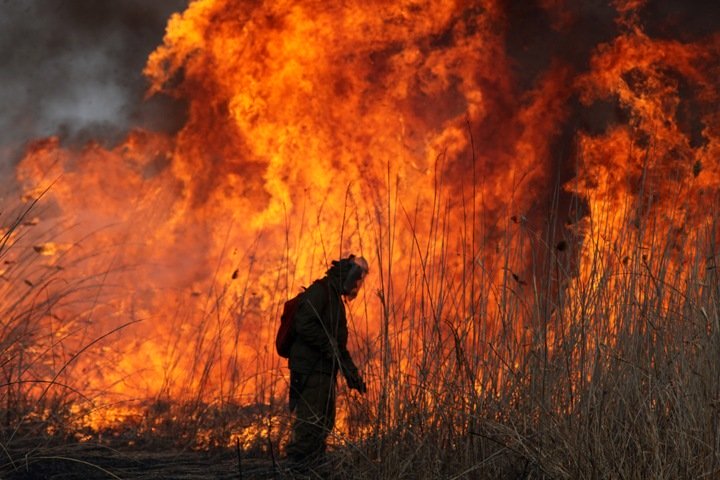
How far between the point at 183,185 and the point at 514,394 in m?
7.31

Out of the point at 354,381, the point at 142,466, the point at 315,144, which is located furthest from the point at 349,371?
the point at 315,144

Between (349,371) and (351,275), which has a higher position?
(351,275)

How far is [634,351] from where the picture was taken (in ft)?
13.1

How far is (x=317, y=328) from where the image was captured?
5.86 m

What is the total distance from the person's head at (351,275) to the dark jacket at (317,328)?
0.06 metres

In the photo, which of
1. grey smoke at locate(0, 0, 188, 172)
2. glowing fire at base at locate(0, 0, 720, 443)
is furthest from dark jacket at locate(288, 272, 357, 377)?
grey smoke at locate(0, 0, 188, 172)

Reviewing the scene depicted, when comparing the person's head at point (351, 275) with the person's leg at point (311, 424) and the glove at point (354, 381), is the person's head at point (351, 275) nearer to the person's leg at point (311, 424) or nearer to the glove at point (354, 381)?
the person's leg at point (311, 424)

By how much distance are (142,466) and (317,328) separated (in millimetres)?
1195

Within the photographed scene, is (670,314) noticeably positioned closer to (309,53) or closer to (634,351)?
(634,351)

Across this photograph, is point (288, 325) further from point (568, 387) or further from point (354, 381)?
point (568, 387)

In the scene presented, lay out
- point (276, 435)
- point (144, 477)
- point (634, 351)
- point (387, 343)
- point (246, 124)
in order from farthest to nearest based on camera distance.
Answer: point (246, 124) → point (276, 435) → point (144, 477) → point (387, 343) → point (634, 351)

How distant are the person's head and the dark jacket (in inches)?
2.2

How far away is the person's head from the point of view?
5.73 meters

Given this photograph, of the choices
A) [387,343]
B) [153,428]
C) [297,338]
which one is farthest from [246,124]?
[387,343]
